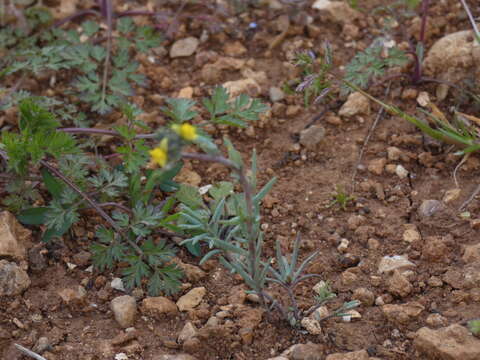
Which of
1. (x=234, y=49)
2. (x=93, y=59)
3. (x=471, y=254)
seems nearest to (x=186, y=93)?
(x=234, y=49)

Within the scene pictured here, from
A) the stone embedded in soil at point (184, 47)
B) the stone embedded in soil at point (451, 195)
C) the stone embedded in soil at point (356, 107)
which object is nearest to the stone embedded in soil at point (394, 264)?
the stone embedded in soil at point (451, 195)

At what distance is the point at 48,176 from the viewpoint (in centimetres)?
263

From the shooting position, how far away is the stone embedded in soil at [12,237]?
2529mm

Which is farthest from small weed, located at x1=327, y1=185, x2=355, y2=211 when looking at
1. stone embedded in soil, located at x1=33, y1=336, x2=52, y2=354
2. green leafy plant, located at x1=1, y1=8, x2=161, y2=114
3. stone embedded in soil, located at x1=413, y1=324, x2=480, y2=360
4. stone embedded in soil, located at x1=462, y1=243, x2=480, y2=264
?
stone embedded in soil, located at x1=33, y1=336, x2=52, y2=354

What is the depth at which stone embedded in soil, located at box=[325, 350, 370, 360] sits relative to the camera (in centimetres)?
208

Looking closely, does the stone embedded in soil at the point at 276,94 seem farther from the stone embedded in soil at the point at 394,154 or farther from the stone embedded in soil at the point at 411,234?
the stone embedded in soil at the point at 411,234

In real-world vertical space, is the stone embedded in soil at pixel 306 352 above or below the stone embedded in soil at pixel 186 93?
below

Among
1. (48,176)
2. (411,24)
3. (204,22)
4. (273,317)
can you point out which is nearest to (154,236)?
(48,176)

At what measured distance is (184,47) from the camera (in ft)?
12.0

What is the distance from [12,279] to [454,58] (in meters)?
2.33

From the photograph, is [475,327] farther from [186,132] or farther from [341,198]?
[186,132]

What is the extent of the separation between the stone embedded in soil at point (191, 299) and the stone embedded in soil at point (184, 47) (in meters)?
1.63

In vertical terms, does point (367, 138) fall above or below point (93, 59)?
below

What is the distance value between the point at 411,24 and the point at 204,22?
1.19 meters
